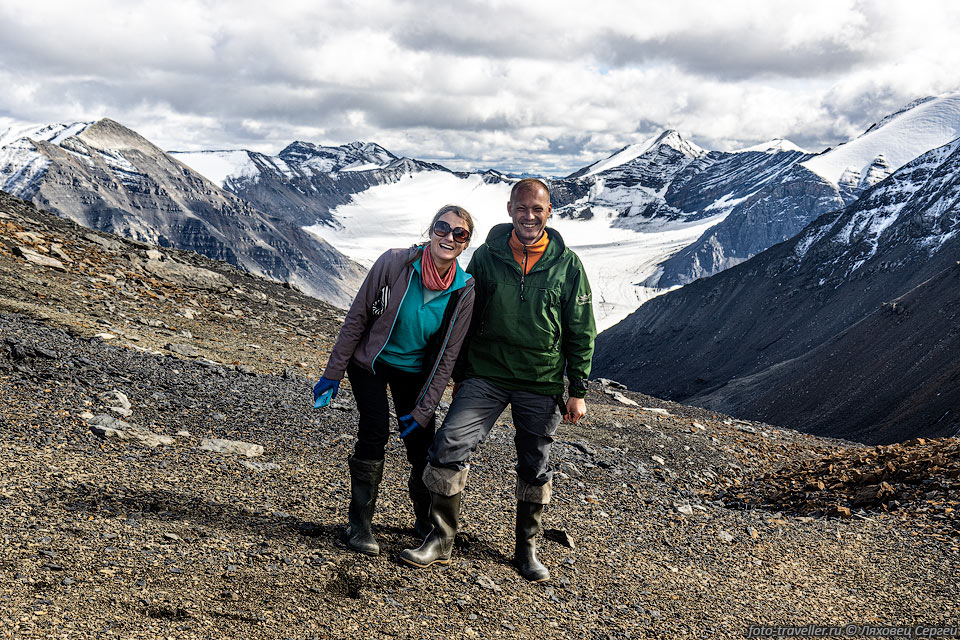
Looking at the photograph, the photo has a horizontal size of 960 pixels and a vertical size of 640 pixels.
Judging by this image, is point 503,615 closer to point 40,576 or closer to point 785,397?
point 40,576

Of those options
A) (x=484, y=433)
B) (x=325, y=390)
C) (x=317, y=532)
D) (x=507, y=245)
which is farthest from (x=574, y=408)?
(x=317, y=532)

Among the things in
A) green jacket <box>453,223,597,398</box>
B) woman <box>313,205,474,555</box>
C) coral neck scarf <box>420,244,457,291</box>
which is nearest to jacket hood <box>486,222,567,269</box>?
green jacket <box>453,223,597,398</box>

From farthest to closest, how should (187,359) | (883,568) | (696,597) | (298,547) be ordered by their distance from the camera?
(187,359)
(883,568)
(696,597)
(298,547)

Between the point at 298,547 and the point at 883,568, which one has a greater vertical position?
the point at 298,547

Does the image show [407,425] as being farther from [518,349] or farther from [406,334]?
[518,349]

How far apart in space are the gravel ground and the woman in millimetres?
900

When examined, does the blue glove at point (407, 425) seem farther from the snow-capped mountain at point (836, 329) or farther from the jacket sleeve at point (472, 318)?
the snow-capped mountain at point (836, 329)

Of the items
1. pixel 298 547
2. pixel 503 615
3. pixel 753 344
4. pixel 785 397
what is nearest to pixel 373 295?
pixel 298 547

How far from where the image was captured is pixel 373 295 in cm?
504

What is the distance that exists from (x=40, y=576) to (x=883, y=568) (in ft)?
24.2

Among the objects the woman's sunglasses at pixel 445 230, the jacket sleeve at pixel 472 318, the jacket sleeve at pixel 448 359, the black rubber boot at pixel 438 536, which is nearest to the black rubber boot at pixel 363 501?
the black rubber boot at pixel 438 536

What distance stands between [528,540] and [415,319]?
220 cm

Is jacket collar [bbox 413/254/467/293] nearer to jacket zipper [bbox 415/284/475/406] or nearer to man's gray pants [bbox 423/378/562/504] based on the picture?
jacket zipper [bbox 415/284/475/406]

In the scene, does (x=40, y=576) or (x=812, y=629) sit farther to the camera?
(x=812, y=629)
